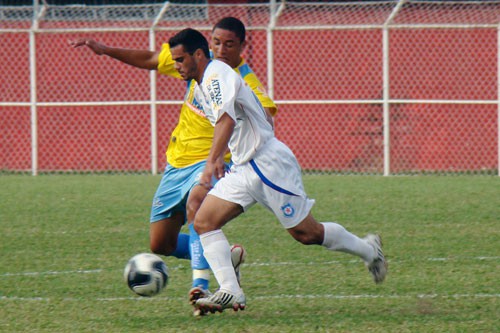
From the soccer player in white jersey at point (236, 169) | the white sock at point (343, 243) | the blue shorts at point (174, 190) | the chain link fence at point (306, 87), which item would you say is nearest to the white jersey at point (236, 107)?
the soccer player in white jersey at point (236, 169)

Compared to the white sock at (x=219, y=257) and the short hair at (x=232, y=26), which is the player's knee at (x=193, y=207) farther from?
the short hair at (x=232, y=26)

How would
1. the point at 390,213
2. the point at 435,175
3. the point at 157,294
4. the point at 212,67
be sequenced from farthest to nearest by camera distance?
the point at 435,175
the point at 390,213
the point at 157,294
the point at 212,67

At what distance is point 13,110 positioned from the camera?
17.7 m

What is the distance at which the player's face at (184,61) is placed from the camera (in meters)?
5.86

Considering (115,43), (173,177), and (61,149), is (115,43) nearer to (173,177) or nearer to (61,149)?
(61,149)

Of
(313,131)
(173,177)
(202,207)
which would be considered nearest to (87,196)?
(313,131)

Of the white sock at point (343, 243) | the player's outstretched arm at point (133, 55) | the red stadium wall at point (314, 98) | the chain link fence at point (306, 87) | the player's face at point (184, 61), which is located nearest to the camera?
the player's face at point (184, 61)

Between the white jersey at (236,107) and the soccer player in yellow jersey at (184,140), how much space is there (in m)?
0.76

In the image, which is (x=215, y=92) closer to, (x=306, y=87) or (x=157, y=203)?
(x=157, y=203)

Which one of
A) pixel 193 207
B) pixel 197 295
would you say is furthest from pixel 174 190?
pixel 197 295

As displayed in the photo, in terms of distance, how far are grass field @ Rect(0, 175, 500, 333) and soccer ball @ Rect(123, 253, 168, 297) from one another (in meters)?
0.13

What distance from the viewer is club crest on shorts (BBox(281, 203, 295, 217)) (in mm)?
5852

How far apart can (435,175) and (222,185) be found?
411 inches

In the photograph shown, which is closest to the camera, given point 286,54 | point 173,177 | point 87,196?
point 173,177
